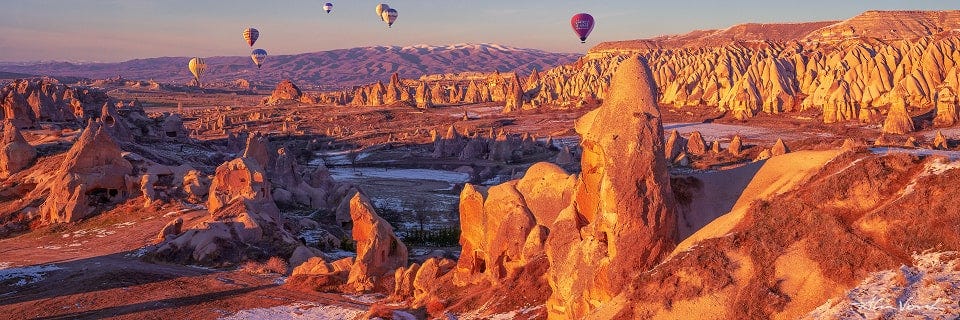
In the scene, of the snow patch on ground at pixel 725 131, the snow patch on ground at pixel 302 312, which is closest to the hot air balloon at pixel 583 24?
the snow patch on ground at pixel 725 131

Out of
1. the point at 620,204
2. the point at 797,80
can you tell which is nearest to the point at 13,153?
the point at 620,204

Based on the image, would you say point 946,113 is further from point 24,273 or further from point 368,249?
point 24,273

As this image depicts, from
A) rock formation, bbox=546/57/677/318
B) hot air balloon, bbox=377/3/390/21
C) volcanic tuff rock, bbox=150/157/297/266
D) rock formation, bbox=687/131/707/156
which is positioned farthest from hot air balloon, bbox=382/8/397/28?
rock formation, bbox=546/57/677/318

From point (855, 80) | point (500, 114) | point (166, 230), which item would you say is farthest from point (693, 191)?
point (500, 114)

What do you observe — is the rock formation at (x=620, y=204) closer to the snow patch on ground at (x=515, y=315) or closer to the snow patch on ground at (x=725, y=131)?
the snow patch on ground at (x=515, y=315)

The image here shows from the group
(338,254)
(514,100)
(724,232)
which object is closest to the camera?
(724,232)

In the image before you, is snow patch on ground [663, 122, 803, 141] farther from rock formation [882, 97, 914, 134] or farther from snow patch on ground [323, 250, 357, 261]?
snow patch on ground [323, 250, 357, 261]
